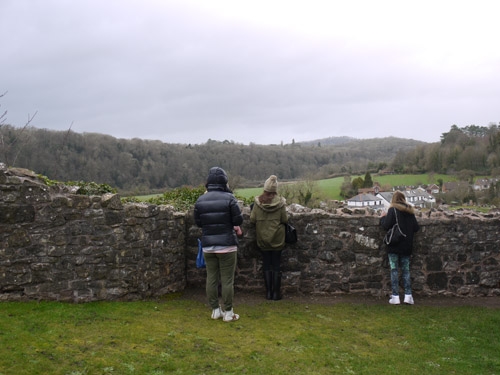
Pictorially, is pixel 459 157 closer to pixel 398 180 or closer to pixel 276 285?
pixel 398 180

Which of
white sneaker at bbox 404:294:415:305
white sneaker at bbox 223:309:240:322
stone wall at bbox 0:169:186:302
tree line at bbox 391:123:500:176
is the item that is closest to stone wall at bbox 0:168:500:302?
stone wall at bbox 0:169:186:302

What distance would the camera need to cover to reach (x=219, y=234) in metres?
6.49

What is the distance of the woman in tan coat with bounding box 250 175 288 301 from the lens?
7.55 meters

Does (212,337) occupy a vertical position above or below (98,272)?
below

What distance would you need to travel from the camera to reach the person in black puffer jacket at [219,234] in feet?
21.3

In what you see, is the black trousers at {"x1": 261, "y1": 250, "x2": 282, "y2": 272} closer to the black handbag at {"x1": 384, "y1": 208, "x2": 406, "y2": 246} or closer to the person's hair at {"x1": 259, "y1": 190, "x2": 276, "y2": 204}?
the person's hair at {"x1": 259, "y1": 190, "x2": 276, "y2": 204}

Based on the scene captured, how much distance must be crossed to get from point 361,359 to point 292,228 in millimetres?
2756

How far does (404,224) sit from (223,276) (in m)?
3.48

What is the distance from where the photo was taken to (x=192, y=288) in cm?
827

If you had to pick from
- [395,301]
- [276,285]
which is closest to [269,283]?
[276,285]

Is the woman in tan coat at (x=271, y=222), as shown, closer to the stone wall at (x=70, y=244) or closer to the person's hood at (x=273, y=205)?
the person's hood at (x=273, y=205)

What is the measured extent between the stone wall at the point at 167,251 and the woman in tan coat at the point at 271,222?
46 centimetres

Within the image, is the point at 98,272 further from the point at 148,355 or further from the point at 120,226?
the point at 148,355

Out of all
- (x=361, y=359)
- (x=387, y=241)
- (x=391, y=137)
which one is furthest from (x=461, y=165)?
(x=391, y=137)
